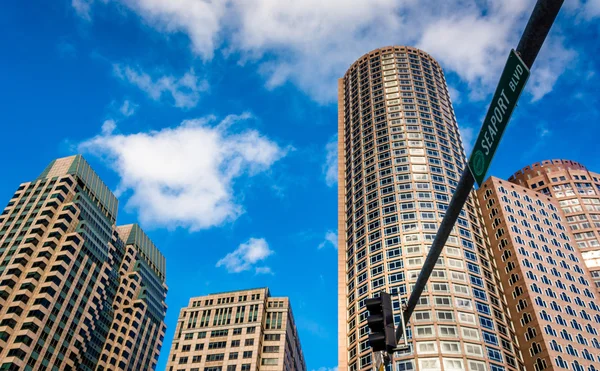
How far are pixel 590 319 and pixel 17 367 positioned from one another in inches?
4880

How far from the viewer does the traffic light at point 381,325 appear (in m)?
10.4

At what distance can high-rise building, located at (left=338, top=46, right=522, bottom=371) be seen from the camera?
9131 cm

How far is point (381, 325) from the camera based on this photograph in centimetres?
1063

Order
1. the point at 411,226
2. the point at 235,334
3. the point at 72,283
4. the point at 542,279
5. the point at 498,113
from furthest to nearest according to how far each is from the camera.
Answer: the point at 235,334
the point at 72,283
the point at 542,279
the point at 411,226
the point at 498,113

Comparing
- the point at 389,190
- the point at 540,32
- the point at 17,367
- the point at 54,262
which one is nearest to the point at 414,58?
the point at 389,190

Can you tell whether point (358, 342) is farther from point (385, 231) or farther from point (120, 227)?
point (120, 227)

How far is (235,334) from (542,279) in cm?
7601

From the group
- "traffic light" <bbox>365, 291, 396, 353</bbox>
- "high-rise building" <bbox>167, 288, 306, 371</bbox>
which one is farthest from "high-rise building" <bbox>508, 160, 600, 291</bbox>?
"traffic light" <bbox>365, 291, 396, 353</bbox>

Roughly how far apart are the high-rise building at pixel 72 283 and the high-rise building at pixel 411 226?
70.2 m

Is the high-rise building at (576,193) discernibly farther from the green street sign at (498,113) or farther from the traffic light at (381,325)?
the green street sign at (498,113)

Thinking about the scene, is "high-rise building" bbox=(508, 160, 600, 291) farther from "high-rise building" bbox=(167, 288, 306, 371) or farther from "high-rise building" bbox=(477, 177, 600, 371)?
"high-rise building" bbox=(167, 288, 306, 371)

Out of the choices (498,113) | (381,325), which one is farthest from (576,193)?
(498,113)

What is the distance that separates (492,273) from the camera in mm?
107812

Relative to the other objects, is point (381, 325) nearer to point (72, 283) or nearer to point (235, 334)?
point (235, 334)
